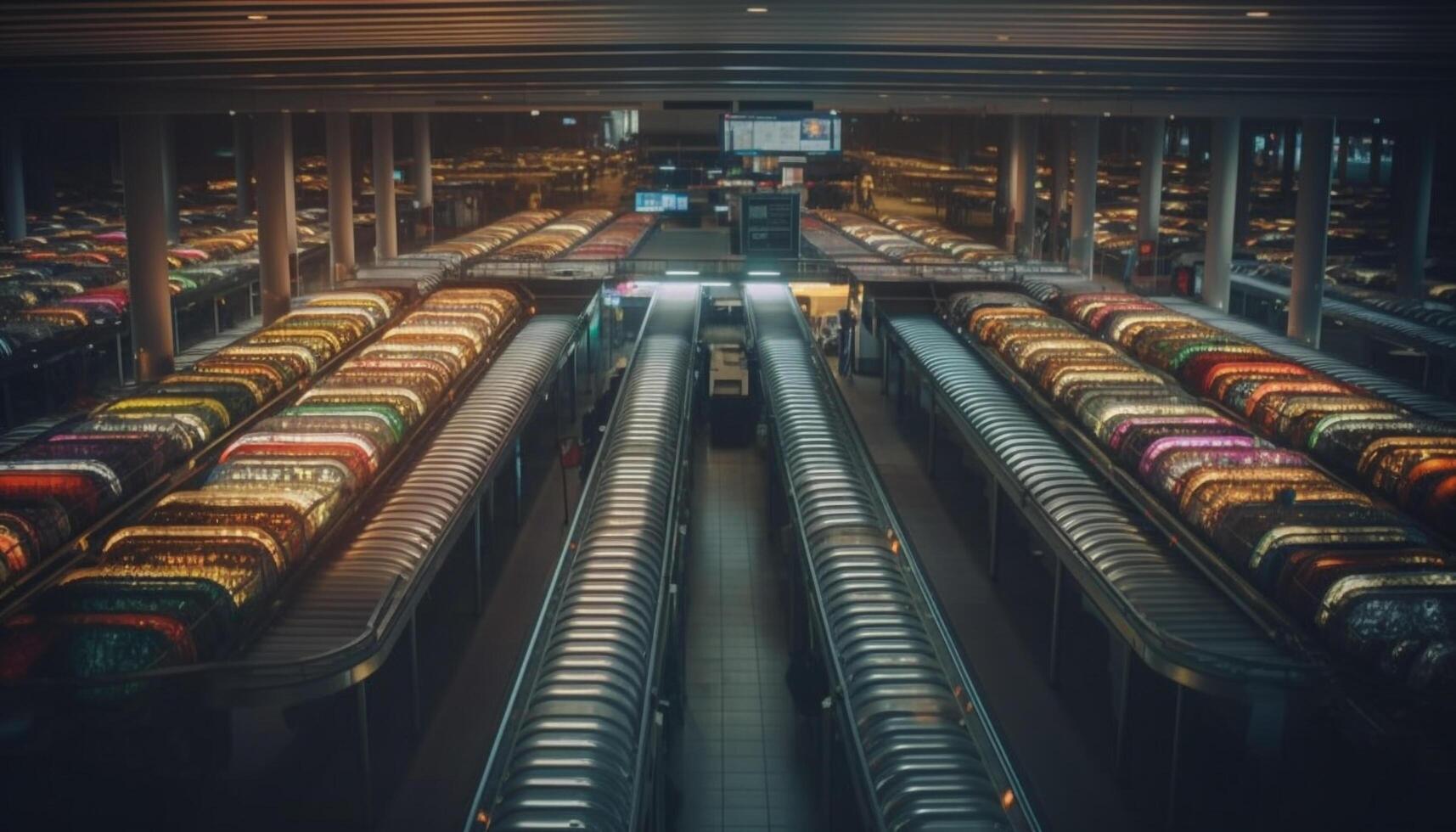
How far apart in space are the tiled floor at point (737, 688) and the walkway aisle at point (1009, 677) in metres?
1.93

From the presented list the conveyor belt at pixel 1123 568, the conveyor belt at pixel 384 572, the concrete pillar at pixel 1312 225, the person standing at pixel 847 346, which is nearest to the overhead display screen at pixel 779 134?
the person standing at pixel 847 346

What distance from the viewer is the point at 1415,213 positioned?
3541 cm

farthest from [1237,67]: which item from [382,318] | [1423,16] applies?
[382,318]

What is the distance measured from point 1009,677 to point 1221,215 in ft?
83.1

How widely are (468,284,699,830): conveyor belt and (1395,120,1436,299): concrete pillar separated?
24052 mm

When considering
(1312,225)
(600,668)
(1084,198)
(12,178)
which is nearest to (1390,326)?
(1312,225)

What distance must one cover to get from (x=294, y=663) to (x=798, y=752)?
480cm

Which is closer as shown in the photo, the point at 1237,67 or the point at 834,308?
the point at 1237,67

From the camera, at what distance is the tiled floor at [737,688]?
12.3 metres

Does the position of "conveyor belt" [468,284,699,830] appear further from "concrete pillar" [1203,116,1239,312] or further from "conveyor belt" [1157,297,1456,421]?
"concrete pillar" [1203,116,1239,312]

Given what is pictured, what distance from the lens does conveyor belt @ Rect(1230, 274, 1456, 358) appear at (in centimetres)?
2773

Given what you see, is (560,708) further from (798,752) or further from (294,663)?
(798,752)

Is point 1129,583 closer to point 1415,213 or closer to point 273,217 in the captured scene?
point 273,217

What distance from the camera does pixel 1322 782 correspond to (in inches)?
469
